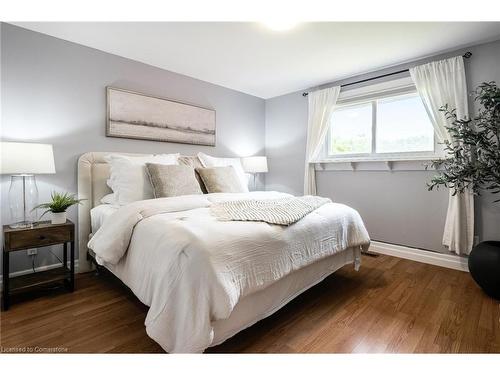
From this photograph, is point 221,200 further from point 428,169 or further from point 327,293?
point 428,169

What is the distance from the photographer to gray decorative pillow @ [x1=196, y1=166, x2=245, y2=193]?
8.66ft

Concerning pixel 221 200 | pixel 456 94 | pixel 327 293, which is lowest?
pixel 327 293

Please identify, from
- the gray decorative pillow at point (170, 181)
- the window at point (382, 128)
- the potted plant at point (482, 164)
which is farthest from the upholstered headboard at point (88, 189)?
the potted plant at point (482, 164)

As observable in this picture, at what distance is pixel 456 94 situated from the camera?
2441 mm

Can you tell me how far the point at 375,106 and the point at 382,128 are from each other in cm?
30

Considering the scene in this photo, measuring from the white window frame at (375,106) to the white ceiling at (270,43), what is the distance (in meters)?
0.24

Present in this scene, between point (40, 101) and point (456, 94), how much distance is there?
3922mm

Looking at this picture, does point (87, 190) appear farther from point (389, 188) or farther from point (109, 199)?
point (389, 188)

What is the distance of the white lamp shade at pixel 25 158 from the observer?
1.76 metres

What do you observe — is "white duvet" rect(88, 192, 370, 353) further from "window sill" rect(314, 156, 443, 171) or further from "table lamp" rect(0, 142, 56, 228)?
"window sill" rect(314, 156, 443, 171)

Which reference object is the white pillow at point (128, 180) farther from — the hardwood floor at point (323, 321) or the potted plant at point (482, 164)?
the potted plant at point (482, 164)

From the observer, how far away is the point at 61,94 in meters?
2.34

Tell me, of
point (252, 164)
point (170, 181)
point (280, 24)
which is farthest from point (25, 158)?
point (252, 164)
